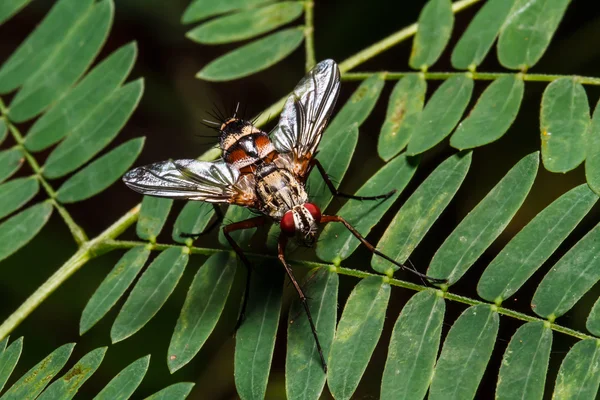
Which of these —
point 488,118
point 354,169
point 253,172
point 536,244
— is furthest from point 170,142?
Result: point 536,244

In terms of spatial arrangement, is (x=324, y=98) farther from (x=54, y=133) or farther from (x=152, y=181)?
(x=54, y=133)

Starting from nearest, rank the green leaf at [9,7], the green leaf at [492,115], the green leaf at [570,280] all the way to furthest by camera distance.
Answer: the green leaf at [570,280] < the green leaf at [492,115] < the green leaf at [9,7]

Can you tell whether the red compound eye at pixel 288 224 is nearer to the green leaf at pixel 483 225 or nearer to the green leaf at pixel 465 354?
the green leaf at pixel 483 225

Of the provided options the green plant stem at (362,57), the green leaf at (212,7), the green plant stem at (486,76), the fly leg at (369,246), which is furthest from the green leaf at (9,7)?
the fly leg at (369,246)

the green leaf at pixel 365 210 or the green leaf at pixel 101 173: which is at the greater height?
the green leaf at pixel 101 173

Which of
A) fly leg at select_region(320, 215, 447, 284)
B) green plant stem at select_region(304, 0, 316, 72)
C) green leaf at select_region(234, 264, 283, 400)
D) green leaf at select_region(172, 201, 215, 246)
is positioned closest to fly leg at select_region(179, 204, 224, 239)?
green leaf at select_region(172, 201, 215, 246)

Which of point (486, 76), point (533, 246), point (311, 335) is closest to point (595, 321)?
point (533, 246)

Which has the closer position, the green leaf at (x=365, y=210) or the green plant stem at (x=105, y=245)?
the green leaf at (x=365, y=210)
